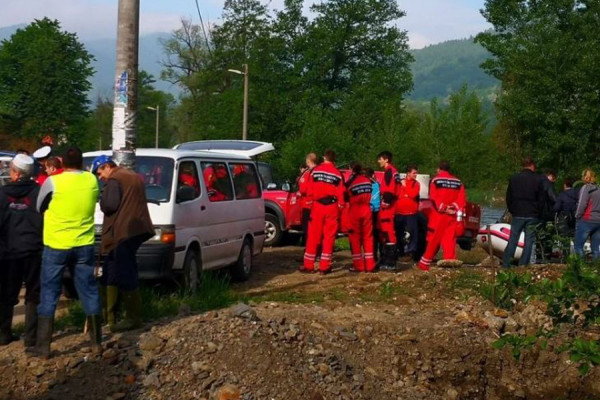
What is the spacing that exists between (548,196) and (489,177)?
122ft

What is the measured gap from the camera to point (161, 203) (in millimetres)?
11453

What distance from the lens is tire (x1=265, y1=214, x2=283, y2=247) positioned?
1941 cm

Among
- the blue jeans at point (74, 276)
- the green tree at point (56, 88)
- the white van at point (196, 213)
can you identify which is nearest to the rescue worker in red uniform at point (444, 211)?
the white van at point (196, 213)

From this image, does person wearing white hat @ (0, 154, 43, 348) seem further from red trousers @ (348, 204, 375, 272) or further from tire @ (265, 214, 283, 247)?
tire @ (265, 214, 283, 247)

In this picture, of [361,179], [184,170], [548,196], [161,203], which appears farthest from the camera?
[548,196]

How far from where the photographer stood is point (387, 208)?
604 inches

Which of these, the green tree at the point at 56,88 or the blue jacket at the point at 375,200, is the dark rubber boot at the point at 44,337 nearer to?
the blue jacket at the point at 375,200

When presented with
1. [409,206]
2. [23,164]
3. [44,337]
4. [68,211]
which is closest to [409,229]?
[409,206]

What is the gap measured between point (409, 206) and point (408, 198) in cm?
14

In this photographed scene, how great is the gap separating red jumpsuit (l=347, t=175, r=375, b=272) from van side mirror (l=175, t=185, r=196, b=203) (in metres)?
3.09

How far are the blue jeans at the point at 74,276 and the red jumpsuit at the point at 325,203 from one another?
5758mm

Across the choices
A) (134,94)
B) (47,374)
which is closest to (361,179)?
(134,94)

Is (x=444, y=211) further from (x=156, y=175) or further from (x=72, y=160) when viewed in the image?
(x=72, y=160)

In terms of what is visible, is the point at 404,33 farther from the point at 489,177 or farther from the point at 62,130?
the point at 62,130
